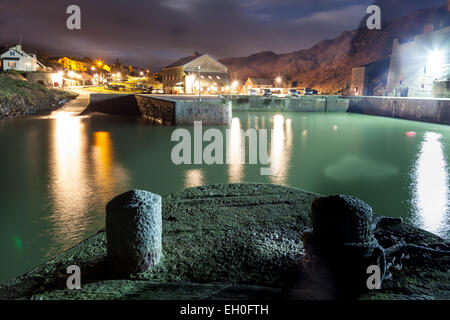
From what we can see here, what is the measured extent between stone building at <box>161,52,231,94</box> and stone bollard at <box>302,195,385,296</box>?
2285 inches

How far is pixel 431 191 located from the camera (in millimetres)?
12547

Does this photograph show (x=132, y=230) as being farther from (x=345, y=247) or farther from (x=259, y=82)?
(x=259, y=82)

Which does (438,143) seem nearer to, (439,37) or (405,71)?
(439,37)

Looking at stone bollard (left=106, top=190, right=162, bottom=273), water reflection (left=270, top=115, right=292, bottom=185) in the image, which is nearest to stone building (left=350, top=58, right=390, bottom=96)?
water reflection (left=270, top=115, right=292, bottom=185)

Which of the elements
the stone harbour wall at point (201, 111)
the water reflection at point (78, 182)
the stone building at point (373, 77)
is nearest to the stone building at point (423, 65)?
the stone building at point (373, 77)

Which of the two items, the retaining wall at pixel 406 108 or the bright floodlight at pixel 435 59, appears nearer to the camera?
the retaining wall at pixel 406 108

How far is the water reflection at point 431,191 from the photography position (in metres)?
9.59

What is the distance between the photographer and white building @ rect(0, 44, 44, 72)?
211 feet

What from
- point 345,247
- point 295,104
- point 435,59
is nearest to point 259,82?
A: point 295,104

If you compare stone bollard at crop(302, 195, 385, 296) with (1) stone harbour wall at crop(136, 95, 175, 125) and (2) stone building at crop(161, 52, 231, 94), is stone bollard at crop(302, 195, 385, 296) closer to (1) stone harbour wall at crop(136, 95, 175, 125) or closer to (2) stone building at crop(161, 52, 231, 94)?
(1) stone harbour wall at crop(136, 95, 175, 125)

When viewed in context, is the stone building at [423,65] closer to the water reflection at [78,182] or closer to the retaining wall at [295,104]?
the retaining wall at [295,104]

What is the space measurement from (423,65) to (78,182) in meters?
48.4

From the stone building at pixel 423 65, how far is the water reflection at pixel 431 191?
27.3 m

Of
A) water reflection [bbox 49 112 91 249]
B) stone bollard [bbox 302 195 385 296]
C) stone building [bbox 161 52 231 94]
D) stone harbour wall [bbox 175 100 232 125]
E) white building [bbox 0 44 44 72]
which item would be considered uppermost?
white building [bbox 0 44 44 72]
